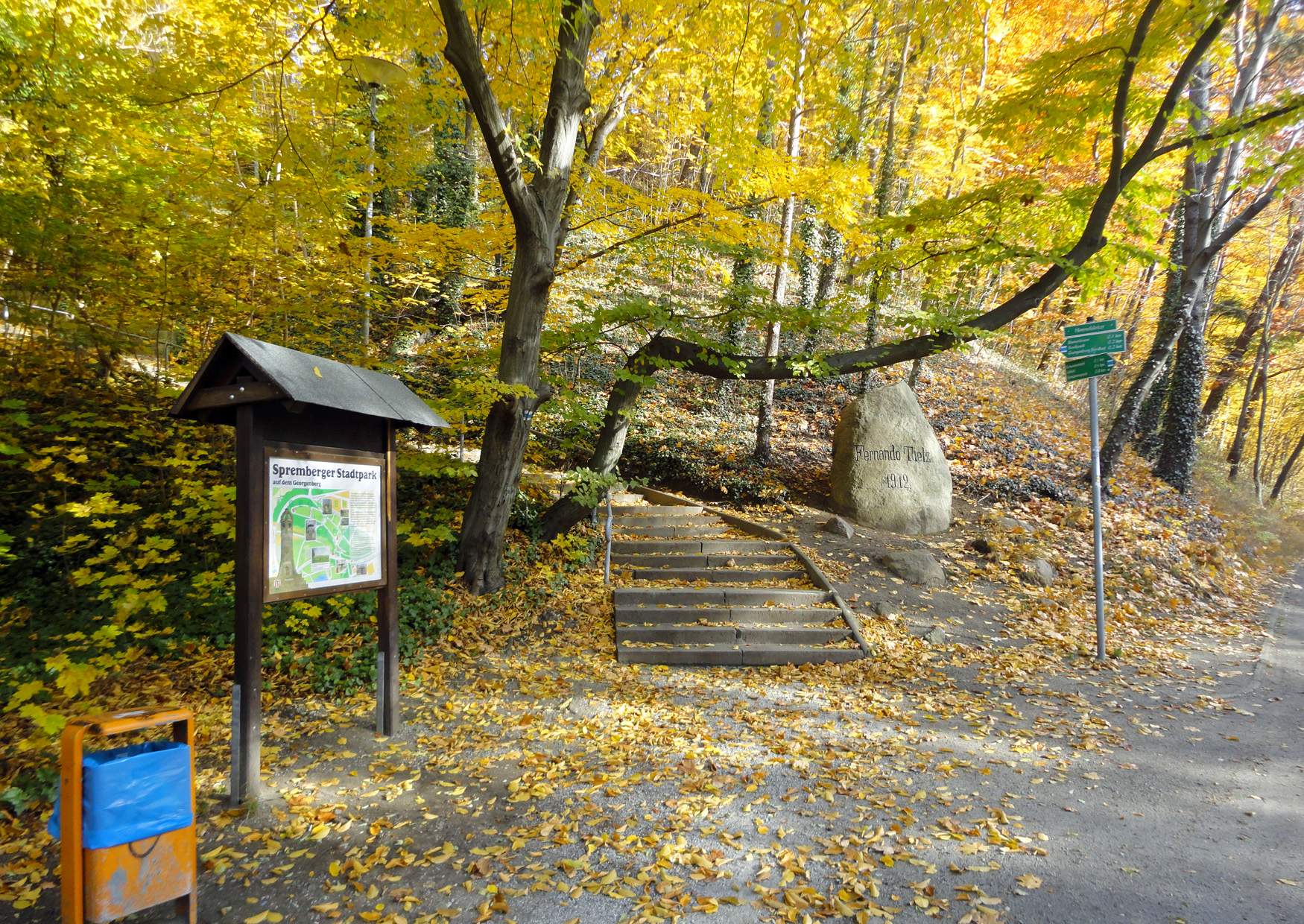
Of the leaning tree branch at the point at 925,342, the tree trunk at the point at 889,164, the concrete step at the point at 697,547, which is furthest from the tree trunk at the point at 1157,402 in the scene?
the concrete step at the point at 697,547

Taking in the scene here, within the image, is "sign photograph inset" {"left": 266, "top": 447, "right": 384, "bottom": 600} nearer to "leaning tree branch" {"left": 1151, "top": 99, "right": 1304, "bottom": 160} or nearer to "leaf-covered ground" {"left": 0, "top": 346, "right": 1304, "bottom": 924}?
"leaf-covered ground" {"left": 0, "top": 346, "right": 1304, "bottom": 924}

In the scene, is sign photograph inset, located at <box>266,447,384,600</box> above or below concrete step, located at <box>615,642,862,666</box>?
above

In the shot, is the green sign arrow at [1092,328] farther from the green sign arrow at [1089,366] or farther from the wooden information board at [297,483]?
the wooden information board at [297,483]

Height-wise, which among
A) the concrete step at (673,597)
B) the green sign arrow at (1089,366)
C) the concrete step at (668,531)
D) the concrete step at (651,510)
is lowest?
the concrete step at (673,597)

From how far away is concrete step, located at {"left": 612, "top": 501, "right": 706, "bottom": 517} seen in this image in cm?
991

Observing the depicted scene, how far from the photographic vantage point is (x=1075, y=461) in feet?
43.5

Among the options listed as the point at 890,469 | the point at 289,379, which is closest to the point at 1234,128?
the point at 890,469

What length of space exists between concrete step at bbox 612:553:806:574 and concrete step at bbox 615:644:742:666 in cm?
195

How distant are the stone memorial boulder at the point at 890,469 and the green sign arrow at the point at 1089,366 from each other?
3.69m

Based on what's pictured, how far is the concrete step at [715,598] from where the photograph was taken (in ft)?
24.9

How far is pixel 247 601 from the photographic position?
11.8 ft

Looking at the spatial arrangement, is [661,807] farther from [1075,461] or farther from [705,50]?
[1075,461]

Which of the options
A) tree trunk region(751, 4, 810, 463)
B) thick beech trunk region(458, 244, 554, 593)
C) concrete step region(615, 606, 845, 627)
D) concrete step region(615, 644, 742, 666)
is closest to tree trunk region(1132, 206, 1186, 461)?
tree trunk region(751, 4, 810, 463)

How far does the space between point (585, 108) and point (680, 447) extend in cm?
684
